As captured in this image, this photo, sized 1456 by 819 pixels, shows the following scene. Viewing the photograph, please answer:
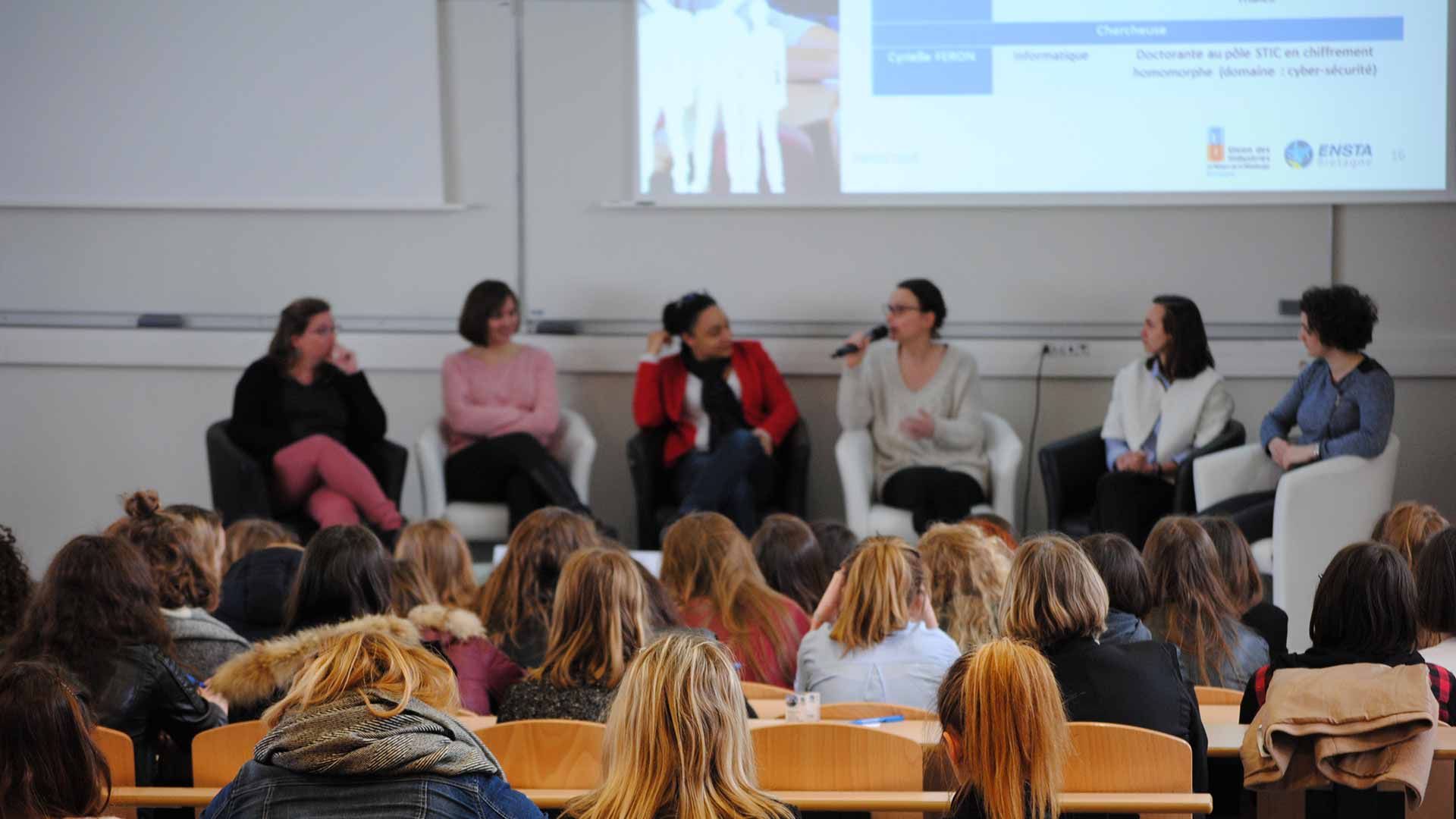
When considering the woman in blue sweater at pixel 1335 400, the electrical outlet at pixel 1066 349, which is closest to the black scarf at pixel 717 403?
the electrical outlet at pixel 1066 349

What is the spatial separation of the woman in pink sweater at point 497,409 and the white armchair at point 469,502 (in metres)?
0.04

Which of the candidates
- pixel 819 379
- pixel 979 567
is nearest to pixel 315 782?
pixel 979 567

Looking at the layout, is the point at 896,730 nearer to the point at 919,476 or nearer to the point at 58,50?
the point at 919,476

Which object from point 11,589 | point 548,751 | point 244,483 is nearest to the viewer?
point 548,751

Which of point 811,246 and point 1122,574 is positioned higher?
point 811,246

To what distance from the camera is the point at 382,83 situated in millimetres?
6684

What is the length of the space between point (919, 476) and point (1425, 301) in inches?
95.0

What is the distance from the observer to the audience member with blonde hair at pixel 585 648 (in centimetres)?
284

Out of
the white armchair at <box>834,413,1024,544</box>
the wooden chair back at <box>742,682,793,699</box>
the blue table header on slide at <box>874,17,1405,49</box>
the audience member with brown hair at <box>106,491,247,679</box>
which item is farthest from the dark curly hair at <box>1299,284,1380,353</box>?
the audience member with brown hair at <box>106,491,247,679</box>

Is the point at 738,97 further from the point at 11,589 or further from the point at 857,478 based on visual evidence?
the point at 11,589

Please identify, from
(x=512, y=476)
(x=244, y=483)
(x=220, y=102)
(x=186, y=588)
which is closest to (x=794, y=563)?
(x=186, y=588)

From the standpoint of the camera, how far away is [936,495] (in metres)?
5.79

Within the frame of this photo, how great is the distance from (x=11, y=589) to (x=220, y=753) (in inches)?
36.4

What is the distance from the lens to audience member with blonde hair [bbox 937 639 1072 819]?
2.09 meters
